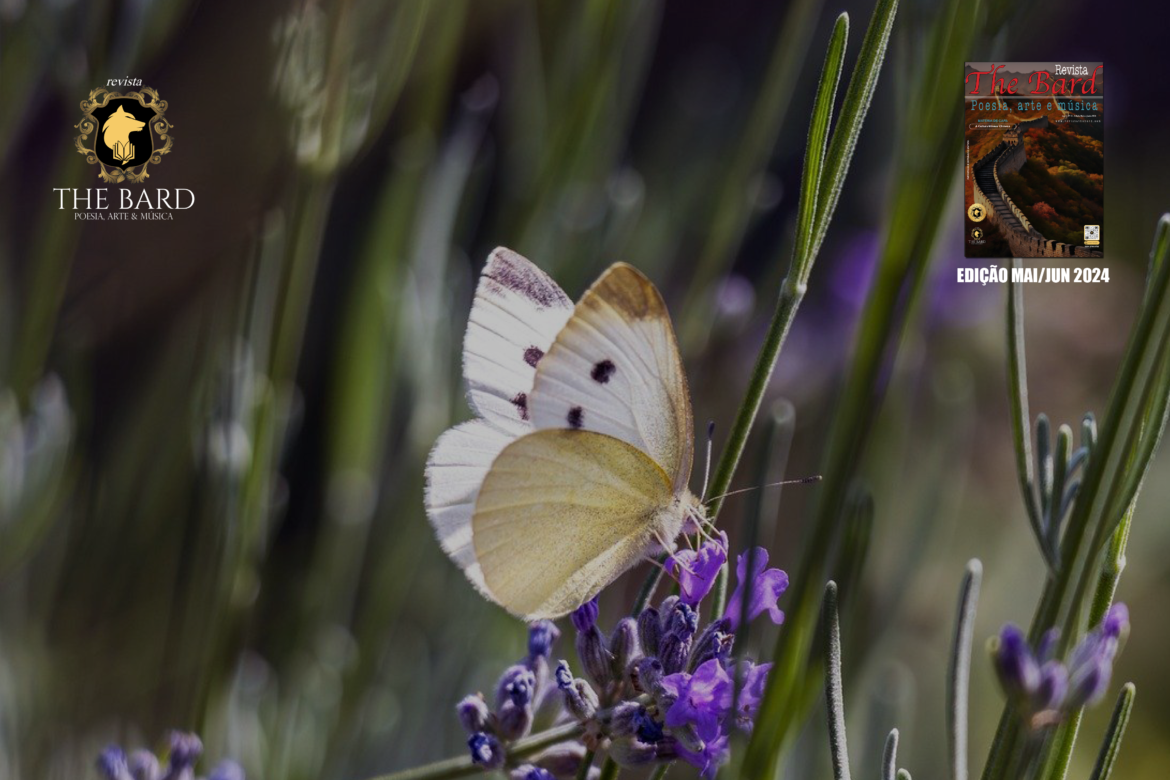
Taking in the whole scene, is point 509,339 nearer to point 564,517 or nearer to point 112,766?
point 564,517

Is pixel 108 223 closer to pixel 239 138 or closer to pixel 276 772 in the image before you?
pixel 239 138

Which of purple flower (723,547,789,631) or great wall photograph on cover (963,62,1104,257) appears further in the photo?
great wall photograph on cover (963,62,1104,257)

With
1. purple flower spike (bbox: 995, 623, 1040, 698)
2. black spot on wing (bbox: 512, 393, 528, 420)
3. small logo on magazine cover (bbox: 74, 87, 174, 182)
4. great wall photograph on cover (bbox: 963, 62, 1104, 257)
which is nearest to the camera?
purple flower spike (bbox: 995, 623, 1040, 698)

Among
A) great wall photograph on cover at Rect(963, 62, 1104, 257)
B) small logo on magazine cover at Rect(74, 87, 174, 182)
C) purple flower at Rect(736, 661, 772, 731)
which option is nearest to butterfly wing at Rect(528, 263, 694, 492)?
purple flower at Rect(736, 661, 772, 731)

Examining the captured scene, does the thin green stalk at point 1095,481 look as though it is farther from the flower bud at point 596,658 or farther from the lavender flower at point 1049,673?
the flower bud at point 596,658

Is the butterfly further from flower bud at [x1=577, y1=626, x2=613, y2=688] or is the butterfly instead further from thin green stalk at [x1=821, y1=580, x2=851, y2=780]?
thin green stalk at [x1=821, y1=580, x2=851, y2=780]

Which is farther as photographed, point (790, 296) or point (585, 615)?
point (585, 615)

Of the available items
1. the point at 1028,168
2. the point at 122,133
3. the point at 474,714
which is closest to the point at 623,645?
the point at 474,714
